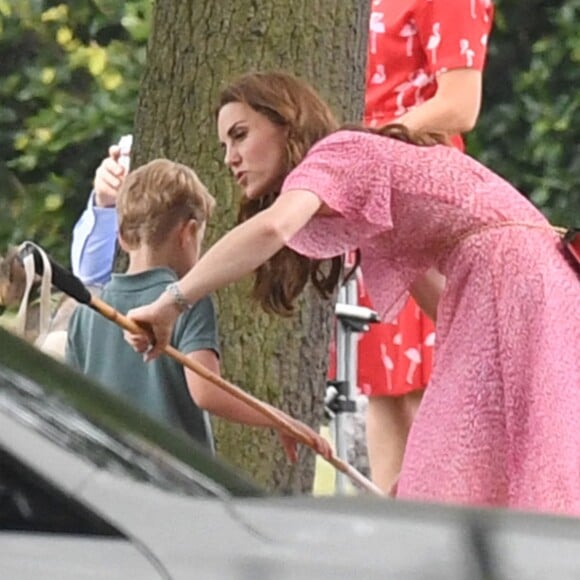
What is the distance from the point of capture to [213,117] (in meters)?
5.57

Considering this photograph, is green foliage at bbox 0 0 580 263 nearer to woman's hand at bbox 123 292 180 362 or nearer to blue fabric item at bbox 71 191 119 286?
blue fabric item at bbox 71 191 119 286

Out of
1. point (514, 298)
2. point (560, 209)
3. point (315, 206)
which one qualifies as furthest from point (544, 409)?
point (560, 209)

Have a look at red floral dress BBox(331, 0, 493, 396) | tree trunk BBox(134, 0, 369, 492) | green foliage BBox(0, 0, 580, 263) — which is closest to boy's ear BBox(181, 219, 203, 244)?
tree trunk BBox(134, 0, 369, 492)

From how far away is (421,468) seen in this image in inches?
176

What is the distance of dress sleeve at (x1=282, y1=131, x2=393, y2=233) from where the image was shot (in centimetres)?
434

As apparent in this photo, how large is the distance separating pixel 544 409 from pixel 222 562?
81.4 inches

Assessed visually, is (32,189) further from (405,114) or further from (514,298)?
(514,298)

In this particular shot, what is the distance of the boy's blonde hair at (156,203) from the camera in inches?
198

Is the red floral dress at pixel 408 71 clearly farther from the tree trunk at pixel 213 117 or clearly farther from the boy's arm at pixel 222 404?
the boy's arm at pixel 222 404

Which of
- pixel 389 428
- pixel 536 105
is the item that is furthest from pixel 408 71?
pixel 536 105

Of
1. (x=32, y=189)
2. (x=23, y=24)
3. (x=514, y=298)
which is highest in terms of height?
(x=514, y=298)

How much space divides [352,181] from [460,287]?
0.32 m

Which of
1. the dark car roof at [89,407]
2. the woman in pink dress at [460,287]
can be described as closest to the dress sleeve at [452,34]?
the woman in pink dress at [460,287]

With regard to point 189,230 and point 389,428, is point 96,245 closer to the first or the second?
point 389,428
